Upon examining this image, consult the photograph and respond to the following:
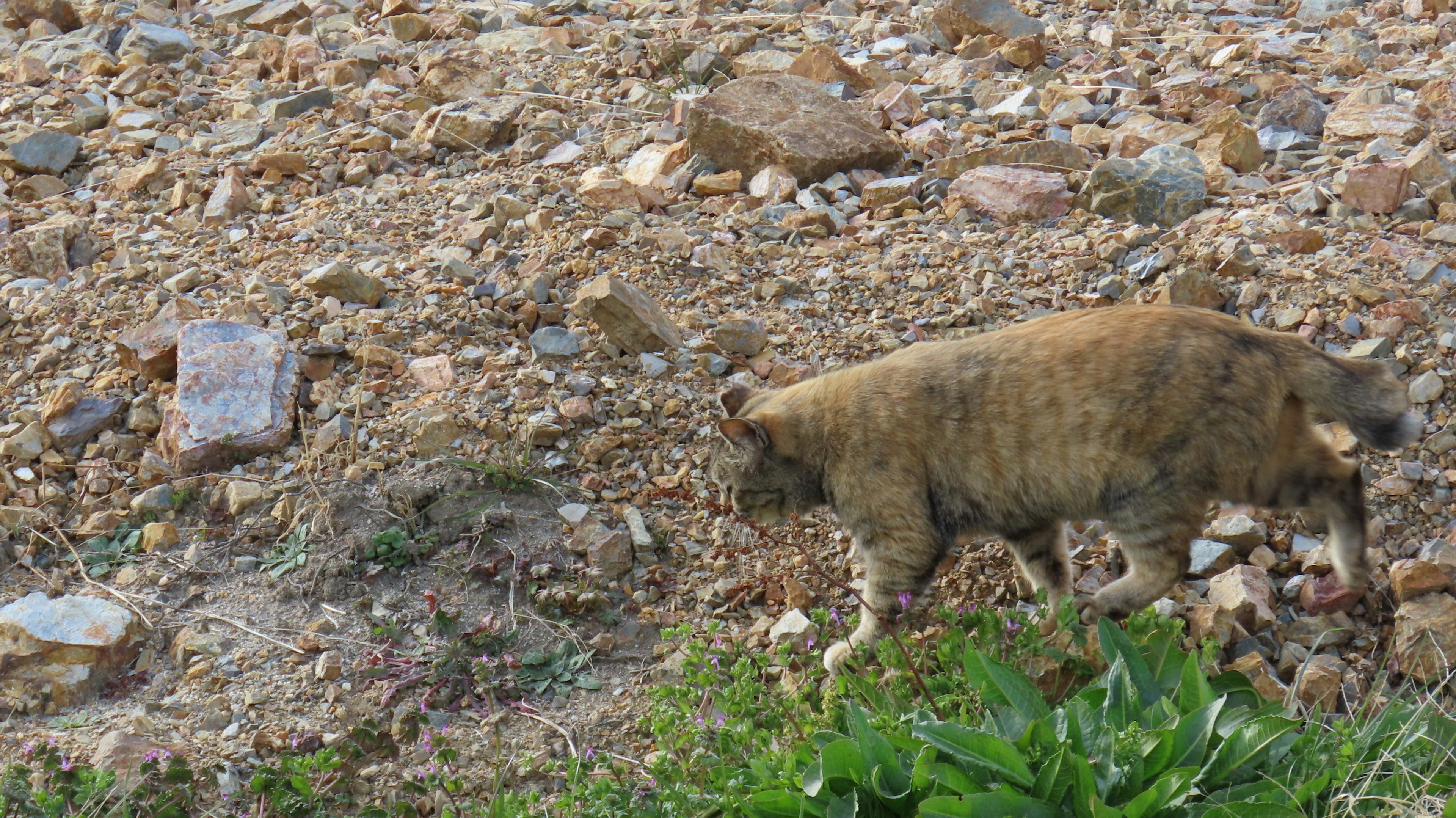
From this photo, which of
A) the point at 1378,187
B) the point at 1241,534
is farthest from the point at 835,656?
the point at 1378,187

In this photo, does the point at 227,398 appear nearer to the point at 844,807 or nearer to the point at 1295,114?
the point at 844,807

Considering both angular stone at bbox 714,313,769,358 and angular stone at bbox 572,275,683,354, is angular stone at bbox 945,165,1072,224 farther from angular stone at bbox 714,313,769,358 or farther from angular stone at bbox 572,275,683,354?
angular stone at bbox 572,275,683,354

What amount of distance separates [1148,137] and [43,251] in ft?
20.4

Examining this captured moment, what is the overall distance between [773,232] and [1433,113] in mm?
3727

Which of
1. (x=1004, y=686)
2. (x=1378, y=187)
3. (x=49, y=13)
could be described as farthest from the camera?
(x=49, y=13)

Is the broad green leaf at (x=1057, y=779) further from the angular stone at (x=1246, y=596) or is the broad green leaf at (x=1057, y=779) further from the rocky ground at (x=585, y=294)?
the angular stone at (x=1246, y=596)

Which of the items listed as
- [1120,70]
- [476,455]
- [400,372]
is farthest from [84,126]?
[1120,70]

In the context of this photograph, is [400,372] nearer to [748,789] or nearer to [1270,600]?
[748,789]

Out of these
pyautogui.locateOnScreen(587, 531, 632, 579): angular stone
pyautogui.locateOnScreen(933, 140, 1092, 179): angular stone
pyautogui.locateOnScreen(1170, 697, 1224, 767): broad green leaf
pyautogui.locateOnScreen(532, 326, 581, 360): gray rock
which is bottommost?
pyautogui.locateOnScreen(587, 531, 632, 579): angular stone

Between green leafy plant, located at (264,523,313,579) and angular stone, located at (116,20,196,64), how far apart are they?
5.34 meters

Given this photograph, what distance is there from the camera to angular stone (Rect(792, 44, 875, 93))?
8.27m

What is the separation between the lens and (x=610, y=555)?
17.0 ft

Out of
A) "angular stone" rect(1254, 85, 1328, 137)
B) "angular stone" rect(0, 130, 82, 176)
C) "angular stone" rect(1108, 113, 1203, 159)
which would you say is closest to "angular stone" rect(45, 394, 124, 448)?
"angular stone" rect(0, 130, 82, 176)

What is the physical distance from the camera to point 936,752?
3.37 metres
